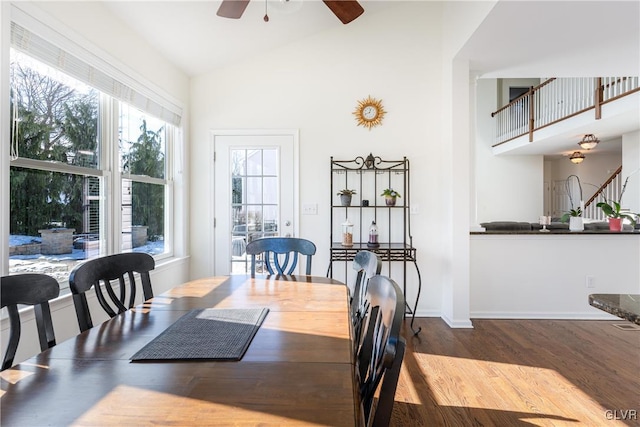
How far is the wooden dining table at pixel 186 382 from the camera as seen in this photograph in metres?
0.79

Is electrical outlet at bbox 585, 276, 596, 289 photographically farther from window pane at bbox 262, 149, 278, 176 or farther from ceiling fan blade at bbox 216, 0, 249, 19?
ceiling fan blade at bbox 216, 0, 249, 19

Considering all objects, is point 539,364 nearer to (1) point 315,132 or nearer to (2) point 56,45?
(1) point 315,132

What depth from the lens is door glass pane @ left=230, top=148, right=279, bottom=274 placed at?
387 centimetres

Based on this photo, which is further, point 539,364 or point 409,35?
point 409,35

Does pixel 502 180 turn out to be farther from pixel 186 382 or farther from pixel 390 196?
pixel 186 382

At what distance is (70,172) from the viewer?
2.31 metres

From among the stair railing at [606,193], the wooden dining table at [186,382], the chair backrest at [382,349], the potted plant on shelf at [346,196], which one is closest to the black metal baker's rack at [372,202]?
the potted plant on shelf at [346,196]

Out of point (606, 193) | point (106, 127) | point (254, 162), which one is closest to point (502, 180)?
point (606, 193)

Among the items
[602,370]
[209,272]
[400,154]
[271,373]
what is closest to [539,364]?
[602,370]

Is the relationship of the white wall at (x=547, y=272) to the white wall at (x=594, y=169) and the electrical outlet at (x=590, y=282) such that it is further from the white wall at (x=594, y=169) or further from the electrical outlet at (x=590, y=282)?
the white wall at (x=594, y=169)

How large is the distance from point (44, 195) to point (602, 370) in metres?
3.88

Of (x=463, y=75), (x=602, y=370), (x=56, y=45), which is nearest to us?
(x=56, y=45)

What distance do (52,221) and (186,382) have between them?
1.85m

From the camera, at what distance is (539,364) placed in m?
2.60
